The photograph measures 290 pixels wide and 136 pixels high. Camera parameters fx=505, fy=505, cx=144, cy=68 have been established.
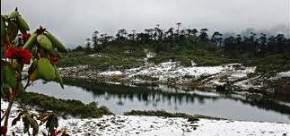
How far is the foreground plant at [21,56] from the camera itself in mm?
2574

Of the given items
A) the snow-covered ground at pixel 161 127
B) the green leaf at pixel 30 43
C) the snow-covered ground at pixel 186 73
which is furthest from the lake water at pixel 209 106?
the green leaf at pixel 30 43

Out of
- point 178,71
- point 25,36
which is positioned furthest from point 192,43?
point 25,36

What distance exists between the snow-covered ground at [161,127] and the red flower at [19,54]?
78.1 feet

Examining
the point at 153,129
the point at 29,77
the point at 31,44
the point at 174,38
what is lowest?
the point at 153,129

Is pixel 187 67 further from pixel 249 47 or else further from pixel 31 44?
pixel 31 44

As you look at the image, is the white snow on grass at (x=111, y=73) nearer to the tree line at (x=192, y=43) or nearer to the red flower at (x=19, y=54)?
the tree line at (x=192, y=43)

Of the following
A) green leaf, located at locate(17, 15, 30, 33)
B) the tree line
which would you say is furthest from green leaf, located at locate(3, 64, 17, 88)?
the tree line

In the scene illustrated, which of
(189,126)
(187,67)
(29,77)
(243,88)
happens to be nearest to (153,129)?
(189,126)

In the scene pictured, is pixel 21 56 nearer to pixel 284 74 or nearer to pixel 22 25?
pixel 22 25

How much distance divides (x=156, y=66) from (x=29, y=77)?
130076 mm

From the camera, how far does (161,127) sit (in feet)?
93.1

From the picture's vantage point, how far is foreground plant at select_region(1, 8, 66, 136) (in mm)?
2574

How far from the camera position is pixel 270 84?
94.6 m

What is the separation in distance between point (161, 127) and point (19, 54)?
2602 cm
